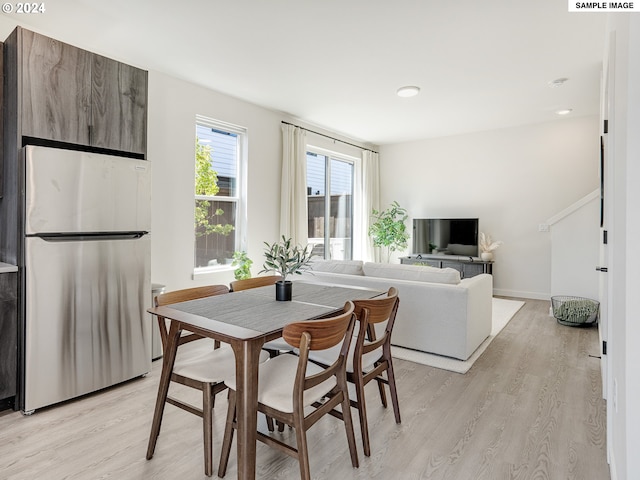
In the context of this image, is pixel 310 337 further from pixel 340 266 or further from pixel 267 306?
pixel 340 266

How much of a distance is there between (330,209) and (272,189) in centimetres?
174

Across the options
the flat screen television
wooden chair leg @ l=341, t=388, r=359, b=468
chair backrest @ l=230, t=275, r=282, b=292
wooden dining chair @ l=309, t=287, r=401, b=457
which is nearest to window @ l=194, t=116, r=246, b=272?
chair backrest @ l=230, t=275, r=282, b=292

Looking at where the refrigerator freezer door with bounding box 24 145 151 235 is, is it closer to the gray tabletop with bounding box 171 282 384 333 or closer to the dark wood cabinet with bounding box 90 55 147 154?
the dark wood cabinet with bounding box 90 55 147 154

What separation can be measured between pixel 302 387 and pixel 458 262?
5285 millimetres

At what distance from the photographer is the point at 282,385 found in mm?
1753

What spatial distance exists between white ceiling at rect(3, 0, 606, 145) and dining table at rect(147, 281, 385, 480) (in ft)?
6.65

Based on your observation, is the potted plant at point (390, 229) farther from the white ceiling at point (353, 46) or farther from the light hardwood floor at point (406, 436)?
the light hardwood floor at point (406, 436)

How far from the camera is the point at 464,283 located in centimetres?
346

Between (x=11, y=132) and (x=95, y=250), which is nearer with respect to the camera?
(x=11, y=132)

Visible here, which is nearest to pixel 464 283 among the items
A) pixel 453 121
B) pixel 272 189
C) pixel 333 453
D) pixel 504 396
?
pixel 504 396

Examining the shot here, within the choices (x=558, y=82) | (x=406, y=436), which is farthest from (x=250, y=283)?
(x=558, y=82)

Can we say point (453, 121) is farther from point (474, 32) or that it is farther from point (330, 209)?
point (474, 32)

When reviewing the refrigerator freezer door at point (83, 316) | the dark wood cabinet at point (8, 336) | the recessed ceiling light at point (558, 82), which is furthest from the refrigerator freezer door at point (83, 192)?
the recessed ceiling light at point (558, 82)

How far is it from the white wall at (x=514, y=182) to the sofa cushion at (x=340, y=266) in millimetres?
3607
